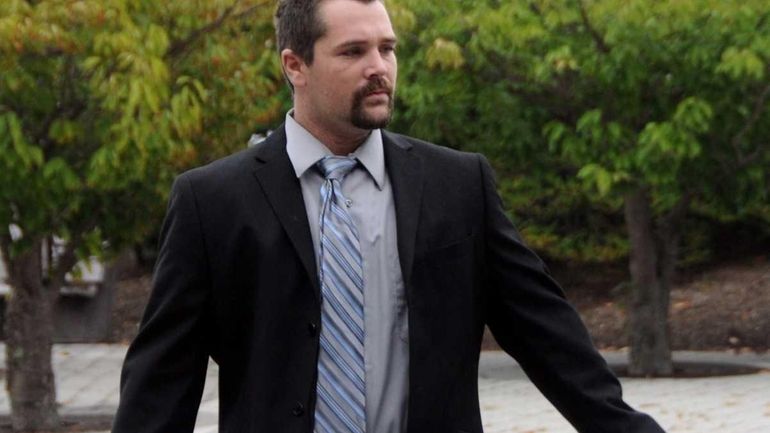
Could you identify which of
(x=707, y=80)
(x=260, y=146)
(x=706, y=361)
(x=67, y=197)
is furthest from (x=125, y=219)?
A: (x=260, y=146)

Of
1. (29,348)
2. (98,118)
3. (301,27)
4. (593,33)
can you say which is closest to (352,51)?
(301,27)

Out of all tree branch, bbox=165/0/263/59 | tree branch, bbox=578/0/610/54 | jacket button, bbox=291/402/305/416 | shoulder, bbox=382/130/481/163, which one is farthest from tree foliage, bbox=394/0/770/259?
jacket button, bbox=291/402/305/416

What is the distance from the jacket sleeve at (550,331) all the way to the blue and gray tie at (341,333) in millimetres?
292

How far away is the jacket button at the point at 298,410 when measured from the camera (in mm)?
3320

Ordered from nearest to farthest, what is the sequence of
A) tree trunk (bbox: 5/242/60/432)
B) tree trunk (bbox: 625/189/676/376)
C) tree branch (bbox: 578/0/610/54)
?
tree trunk (bbox: 5/242/60/432) < tree branch (bbox: 578/0/610/54) < tree trunk (bbox: 625/189/676/376)

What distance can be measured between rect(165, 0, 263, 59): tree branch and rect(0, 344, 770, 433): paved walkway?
227 cm

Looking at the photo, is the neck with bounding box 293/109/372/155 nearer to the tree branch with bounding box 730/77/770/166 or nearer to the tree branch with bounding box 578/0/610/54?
the tree branch with bounding box 578/0/610/54

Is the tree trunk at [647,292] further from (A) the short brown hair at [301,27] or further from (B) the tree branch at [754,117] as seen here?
(A) the short brown hair at [301,27]

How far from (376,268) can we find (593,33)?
9.34 meters

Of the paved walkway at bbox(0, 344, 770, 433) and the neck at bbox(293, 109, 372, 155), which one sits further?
the paved walkway at bbox(0, 344, 770, 433)

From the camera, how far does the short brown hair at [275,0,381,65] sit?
3.38 metres

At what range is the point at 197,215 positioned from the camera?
342cm

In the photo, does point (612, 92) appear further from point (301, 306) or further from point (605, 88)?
point (301, 306)

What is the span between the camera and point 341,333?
3.34 meters
